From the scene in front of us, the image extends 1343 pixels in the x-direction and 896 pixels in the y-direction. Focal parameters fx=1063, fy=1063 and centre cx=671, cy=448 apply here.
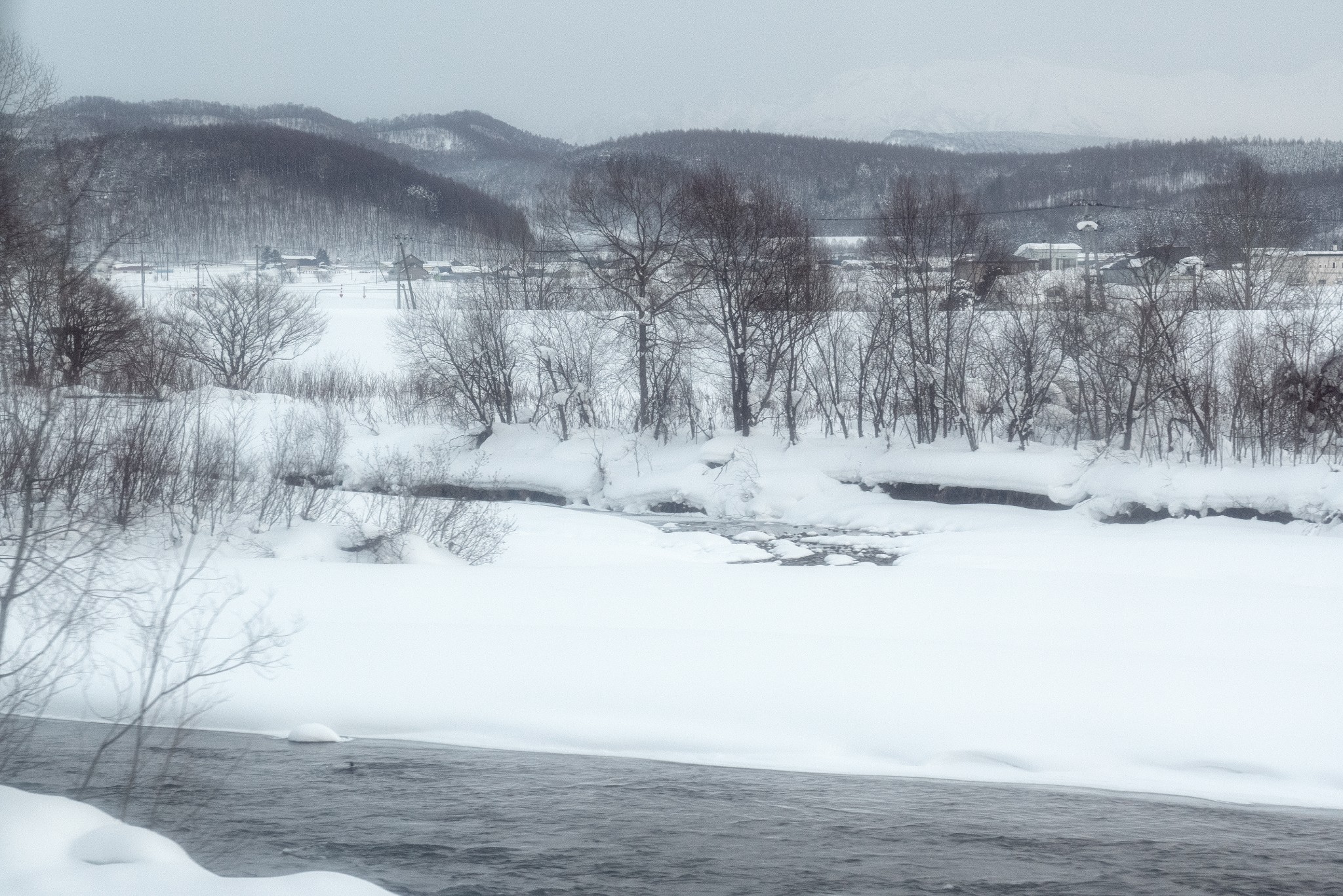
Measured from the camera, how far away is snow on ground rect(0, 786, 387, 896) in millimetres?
5074

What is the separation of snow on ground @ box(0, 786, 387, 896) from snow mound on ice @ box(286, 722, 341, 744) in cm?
511

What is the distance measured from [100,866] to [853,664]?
A: 27.4 feet

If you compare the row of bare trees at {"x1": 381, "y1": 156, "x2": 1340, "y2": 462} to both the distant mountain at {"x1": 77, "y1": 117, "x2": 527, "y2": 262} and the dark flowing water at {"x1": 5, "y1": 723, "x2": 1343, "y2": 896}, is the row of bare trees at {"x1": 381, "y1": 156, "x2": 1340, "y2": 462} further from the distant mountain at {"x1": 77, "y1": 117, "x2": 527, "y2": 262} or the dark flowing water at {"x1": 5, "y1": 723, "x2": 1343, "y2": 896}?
the dark flowing water at {"x1": 5, "y1": 723, "x2": 1343, "y2": 896}

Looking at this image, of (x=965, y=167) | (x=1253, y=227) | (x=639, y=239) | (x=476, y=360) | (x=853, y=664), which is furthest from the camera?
(x=965, y=167)

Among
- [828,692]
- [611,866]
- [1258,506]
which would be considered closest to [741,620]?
[828,692]

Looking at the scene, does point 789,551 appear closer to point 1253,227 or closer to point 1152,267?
point 1152,267

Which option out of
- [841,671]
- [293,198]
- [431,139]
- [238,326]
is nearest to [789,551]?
[841,671]

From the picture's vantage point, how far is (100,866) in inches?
206

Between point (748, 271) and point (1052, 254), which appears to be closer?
point (748, 271)

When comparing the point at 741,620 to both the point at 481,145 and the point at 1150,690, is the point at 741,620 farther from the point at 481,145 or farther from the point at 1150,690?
the point at 481,145

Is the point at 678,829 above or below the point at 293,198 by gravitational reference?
below

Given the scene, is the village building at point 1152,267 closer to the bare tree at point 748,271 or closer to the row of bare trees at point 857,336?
the row of bare trees at point 857,336

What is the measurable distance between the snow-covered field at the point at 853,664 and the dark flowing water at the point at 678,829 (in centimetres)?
63

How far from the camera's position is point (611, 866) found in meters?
7.89
